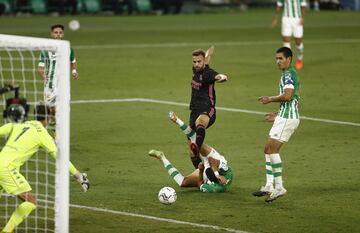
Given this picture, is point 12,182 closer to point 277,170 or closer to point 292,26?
point 277,170

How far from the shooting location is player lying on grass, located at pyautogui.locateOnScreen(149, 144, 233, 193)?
56.7 feet

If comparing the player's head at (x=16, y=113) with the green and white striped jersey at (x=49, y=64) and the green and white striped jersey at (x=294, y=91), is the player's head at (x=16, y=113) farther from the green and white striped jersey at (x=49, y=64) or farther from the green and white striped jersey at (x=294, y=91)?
the green and white striped jersey at (x=49, y=64)

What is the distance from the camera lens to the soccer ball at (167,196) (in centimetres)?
1623

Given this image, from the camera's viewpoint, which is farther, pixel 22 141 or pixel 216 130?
pixel 216 130

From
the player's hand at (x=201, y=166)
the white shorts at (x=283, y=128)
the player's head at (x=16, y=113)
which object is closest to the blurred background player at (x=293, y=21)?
the player's hand at (x=201, y=166)

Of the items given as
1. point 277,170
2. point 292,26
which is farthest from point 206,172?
point 292,26

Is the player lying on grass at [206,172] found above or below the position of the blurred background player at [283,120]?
below

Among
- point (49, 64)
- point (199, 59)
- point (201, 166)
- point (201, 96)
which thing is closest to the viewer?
point (201, 166)

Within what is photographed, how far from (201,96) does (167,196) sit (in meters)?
2.40

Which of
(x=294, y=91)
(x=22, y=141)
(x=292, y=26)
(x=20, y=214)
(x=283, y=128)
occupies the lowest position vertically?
(x=292, y=26)

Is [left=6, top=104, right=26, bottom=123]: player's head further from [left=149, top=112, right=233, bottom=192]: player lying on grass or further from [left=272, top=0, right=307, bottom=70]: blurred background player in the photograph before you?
[left=272, top=0, right=307, bottom=70]: blurred background player

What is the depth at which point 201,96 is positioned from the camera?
1797 cm

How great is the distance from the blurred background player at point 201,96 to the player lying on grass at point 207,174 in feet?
0.74

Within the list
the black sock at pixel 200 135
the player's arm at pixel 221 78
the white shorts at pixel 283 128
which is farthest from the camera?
the black sock at pixel 200 135
